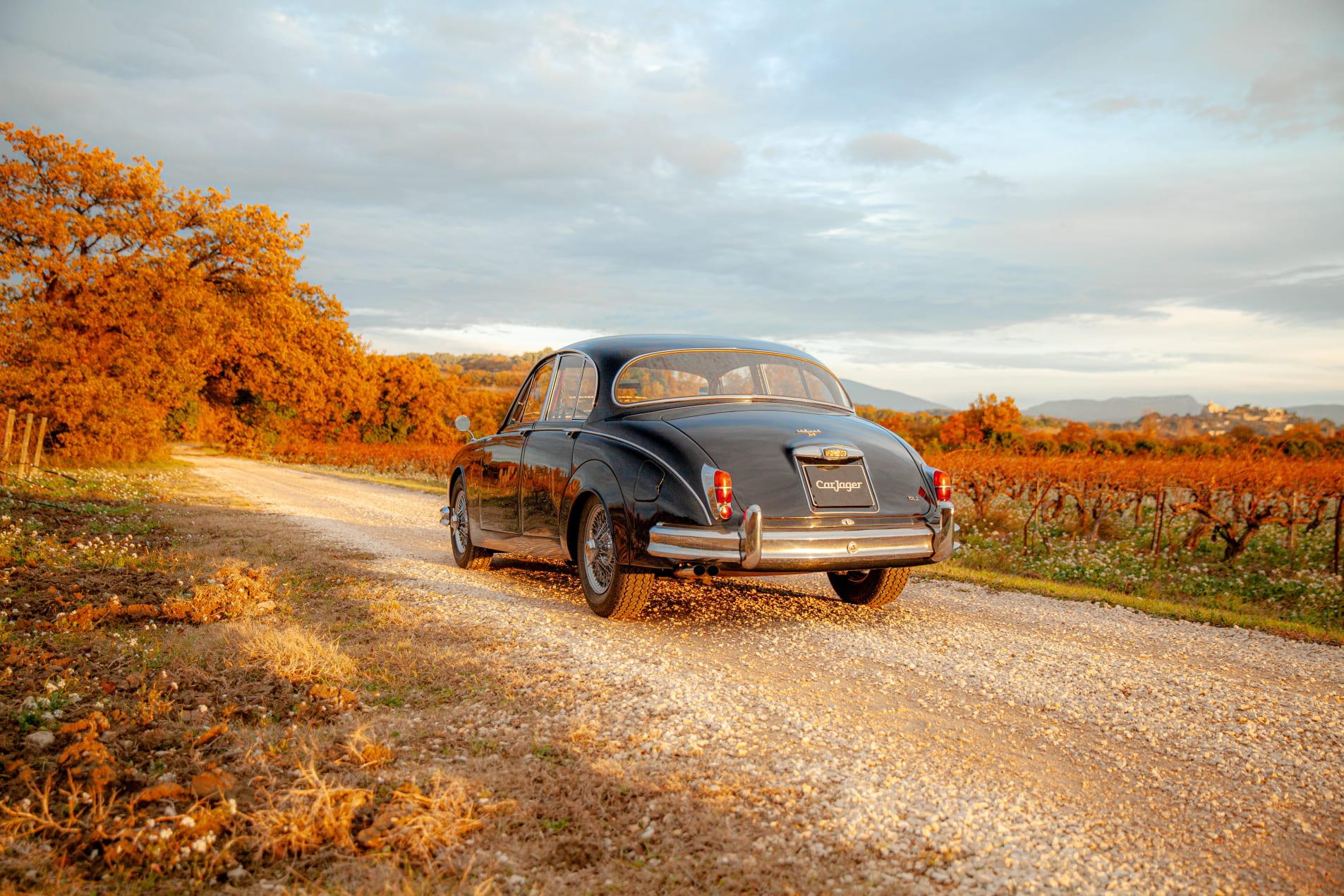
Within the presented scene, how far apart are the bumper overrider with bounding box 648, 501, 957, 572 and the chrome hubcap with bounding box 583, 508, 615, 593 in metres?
0.66

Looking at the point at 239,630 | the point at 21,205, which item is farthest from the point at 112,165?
the point at 239,630

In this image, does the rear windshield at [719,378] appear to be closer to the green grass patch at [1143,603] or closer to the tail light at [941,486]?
the tail light at [941,486]

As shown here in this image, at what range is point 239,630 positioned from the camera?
5008mm

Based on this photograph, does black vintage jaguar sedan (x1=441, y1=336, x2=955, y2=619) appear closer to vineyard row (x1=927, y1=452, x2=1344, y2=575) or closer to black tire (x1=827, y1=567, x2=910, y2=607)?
black tire (x1=827, y1=567, x2=910, y2=607)

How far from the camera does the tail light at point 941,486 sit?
5879 mm

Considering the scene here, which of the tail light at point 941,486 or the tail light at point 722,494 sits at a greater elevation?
the tail light at point 941,486

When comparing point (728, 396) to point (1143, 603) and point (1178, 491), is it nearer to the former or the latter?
point (1143, 603)

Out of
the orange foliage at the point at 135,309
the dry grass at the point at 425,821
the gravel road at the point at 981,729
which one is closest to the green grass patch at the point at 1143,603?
the gravel road at the point at 981,729

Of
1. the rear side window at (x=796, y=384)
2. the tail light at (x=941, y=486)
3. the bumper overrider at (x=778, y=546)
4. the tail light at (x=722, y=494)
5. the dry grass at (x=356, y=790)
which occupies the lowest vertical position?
the dry grass at (x=356, y=790)

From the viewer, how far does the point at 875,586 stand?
6.47m

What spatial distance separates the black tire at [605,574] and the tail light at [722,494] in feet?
2.50

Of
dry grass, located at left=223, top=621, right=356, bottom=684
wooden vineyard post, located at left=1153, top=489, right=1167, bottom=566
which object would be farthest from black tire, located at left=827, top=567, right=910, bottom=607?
wooden vineyard post, located at left=1153, top=489, right=1167, bottom=566

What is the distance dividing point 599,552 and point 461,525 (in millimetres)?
2936

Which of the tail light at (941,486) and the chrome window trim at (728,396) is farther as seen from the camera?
the chrome window trim at (728,396)
